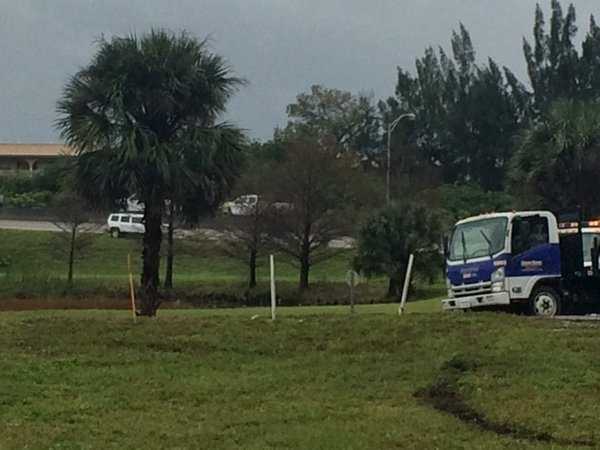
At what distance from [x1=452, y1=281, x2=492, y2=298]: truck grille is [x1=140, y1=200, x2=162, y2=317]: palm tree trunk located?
7.26 meters

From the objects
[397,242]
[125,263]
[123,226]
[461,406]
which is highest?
[123,226]

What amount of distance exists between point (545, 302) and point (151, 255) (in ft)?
31.2

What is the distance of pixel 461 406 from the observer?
1226 cm

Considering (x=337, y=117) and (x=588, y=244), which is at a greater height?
(x=337, y=117)

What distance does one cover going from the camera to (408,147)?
273ft

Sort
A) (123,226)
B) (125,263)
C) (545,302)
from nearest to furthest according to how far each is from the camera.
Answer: (545,302) < (125,263) < (123,226)

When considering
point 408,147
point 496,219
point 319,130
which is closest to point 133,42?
point 496,219

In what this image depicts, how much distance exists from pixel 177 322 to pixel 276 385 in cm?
519

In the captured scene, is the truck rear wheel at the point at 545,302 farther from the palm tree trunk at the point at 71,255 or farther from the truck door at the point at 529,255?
the palm tree trunk at the point at 71,255

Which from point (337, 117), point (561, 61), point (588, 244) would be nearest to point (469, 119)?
point (561, 61)

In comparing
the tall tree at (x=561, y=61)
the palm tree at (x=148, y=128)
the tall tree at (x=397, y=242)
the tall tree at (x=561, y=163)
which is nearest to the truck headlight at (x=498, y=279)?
the palm tree at (x=148, y=128)

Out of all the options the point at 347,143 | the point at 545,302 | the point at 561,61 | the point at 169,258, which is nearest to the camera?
the point at 545,302

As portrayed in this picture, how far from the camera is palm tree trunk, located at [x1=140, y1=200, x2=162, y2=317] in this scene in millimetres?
26359

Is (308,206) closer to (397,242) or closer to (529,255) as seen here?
(397,242)
